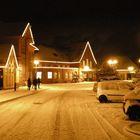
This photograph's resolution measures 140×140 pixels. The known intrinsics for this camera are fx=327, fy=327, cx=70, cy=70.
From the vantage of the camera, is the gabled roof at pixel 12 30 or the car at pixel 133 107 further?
the gabled roof at pixel 12 30

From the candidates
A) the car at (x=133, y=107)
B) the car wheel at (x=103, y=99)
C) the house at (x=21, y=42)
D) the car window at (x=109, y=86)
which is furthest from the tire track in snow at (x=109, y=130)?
the house at (x=21, y=42)

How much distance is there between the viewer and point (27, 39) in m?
57.2

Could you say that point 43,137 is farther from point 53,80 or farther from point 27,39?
point 53,80

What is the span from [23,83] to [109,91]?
111ft

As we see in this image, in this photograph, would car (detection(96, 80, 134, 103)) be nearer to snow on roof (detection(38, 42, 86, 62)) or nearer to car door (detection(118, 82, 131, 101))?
car door (detection(118, 82, 131, 101))

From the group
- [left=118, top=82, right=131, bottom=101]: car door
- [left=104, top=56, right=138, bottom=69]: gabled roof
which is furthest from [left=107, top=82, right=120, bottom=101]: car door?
[left=104, top=56, right=138, bottom=69]: gabled roof

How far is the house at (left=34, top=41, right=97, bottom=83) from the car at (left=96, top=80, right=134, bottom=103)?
44.7 metres

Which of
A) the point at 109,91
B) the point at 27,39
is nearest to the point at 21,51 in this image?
the point at 27,39

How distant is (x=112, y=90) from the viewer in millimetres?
23797

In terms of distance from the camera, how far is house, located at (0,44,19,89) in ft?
141

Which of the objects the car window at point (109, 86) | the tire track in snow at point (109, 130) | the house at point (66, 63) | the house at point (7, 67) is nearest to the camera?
the tire track in snow at point (109, 130)

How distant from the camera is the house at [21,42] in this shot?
53719 millimetres

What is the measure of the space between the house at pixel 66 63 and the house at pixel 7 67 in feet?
68.1

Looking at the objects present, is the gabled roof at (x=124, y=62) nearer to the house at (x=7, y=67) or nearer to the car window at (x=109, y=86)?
the house at (x=7, y=67)
